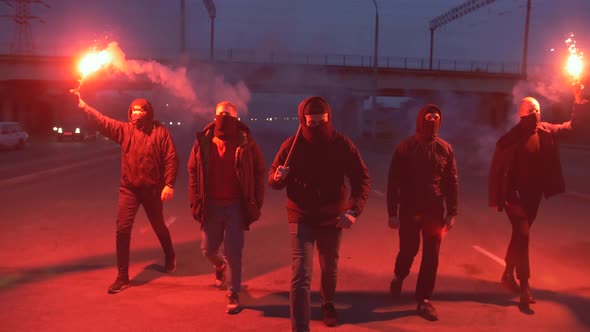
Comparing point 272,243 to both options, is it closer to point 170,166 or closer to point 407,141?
point 170,166

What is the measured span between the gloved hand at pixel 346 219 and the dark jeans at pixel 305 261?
0.09m

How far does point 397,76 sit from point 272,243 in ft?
153

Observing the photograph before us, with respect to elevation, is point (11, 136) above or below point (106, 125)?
below

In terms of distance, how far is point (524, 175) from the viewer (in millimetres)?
5070

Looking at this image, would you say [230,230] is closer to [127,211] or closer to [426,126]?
[127,211]

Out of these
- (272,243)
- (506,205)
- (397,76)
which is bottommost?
(272,243)

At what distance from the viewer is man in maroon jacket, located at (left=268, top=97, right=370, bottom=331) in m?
4.04

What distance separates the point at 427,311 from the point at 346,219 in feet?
4.23

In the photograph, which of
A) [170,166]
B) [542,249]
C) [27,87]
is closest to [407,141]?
[170,166]

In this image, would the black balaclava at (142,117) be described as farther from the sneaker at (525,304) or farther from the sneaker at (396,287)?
the sneaker at (525,304)

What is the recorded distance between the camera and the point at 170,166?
5.62 meters

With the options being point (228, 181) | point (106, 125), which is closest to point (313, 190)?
point (228, 181)

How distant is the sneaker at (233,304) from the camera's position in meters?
4.71

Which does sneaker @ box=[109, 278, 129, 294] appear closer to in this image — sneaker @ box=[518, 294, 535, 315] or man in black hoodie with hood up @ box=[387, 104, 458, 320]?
man in black hoodie with hood up @ box=[387, 104, 458, 320]
